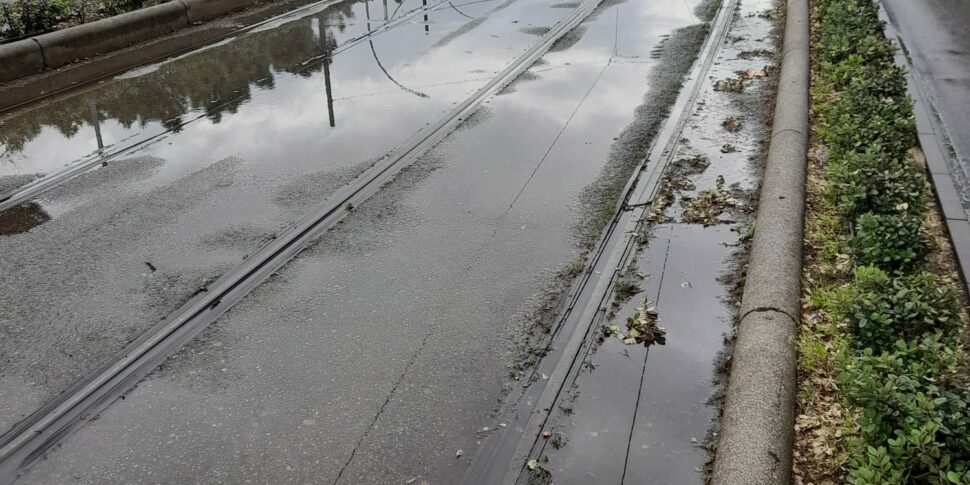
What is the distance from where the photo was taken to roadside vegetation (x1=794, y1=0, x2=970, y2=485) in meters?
3.59

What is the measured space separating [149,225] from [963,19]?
47.1ft

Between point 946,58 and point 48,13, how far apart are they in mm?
14261

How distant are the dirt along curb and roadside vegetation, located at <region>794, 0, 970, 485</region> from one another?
10.2 m

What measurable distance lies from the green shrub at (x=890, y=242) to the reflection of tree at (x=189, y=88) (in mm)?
7589

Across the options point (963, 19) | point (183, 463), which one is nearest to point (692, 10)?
point (963, 19)

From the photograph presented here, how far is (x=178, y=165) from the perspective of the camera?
842 cm

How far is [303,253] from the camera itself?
6.56 meters

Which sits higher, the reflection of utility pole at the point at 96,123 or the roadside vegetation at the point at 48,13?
the roadside vegetation at the point at 48,13

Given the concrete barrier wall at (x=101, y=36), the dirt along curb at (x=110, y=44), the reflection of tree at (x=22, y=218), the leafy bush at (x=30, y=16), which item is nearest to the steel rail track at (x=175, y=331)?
the reflection of tree at (x=22, y=218)

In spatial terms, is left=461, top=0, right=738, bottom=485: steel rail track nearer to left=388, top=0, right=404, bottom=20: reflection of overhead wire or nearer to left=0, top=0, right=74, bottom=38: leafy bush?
left=388, top=0, right=404, bottom=20: reflection of overhead wire

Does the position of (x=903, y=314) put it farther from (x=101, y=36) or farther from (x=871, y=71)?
(x=101, y=36)

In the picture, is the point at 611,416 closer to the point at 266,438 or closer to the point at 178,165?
the point at 266,438

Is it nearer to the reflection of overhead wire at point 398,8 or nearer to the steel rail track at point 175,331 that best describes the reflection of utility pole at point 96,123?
the steel rail track at point 175,331

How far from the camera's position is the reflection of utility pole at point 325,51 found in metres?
10.2
